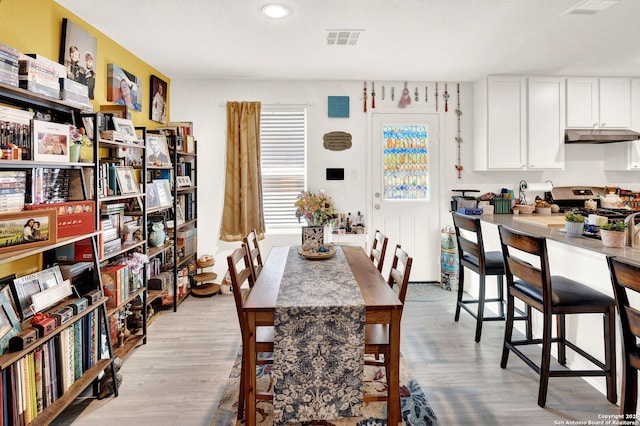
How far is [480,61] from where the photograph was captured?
3643mm

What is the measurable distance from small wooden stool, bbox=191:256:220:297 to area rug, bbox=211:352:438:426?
175 centimetres

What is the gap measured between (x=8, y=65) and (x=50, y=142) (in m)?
0.39

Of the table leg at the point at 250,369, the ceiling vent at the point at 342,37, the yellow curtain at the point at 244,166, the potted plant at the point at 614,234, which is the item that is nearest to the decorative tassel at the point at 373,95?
Result: the ceiling vent at the point at 342,37

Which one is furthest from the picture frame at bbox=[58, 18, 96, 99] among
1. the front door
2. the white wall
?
the front door

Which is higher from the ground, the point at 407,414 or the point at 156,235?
the point at 156,235

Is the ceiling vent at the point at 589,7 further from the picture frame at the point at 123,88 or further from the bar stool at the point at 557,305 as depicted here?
the picture frame at the point at 123,88

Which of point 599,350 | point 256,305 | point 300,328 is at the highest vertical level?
point 256,305

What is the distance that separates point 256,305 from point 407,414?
1.12 m

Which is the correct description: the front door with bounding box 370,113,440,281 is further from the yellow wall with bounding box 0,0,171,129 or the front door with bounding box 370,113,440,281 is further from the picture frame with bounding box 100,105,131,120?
the yellow wall with bounding box 0,0,171,129

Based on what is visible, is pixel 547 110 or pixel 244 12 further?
pixel 547 110

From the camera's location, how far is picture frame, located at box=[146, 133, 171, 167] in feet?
10.6

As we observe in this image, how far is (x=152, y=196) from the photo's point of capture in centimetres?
320

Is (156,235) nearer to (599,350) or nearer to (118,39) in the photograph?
(118,39)

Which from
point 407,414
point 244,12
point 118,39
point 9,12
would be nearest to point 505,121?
point 244,12
